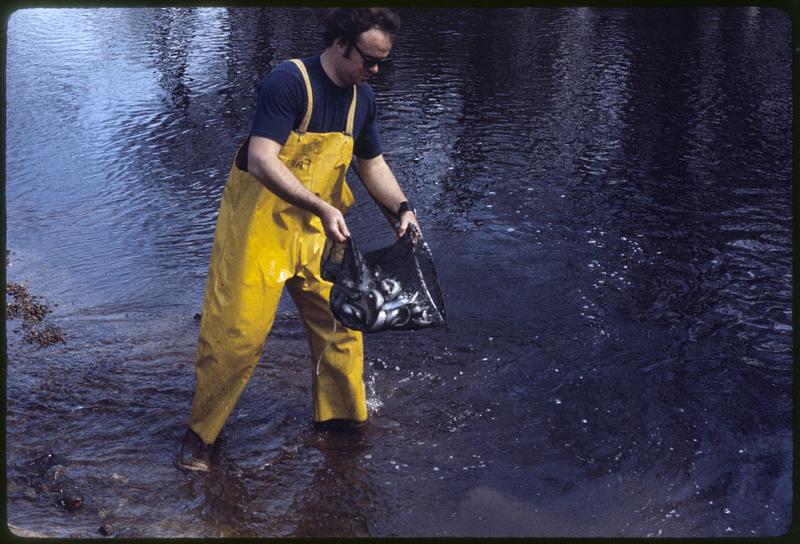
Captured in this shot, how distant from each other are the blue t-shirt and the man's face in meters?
0.09

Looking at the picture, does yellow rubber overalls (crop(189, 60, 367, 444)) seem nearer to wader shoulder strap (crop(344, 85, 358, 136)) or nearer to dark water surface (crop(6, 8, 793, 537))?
wader shoulder strap (crop(344, 85, 358, 136))

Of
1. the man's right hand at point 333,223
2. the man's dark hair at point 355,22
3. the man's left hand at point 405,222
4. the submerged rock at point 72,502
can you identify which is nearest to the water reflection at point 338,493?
the submerged rock at point 72,502

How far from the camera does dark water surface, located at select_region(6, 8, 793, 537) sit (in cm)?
388

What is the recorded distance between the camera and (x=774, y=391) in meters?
4.61

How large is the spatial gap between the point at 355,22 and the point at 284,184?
631 mm

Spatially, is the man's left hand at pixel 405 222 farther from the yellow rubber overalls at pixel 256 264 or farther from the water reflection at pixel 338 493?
the water reflection at pixel 338 493

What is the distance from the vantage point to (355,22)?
343 centimetres

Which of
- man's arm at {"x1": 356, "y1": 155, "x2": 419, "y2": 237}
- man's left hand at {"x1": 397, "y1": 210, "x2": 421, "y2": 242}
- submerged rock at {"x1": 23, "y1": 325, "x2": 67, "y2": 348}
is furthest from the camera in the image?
submerged rock at {"x1": 23, "y1": 325, "x2": 67, "y2": 348}

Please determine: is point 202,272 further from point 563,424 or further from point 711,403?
point 711,403

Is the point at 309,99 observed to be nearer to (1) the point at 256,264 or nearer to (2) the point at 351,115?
(2) the point at 351,115

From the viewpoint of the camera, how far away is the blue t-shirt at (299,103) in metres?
3.46

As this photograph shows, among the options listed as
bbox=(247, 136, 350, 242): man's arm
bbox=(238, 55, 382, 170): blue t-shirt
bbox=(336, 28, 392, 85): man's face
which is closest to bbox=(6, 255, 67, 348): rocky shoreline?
bbox=(238, 55, 382, 170): blue t-shirt

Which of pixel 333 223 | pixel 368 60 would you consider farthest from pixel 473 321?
pixel 368 60

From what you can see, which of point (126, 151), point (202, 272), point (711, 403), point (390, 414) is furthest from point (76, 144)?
point (711, 403)
